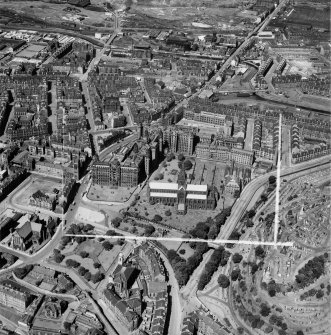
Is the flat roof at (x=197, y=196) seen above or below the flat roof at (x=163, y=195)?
above

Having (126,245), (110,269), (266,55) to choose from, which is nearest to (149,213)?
(126,245)

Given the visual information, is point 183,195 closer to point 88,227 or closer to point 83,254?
point 88,227

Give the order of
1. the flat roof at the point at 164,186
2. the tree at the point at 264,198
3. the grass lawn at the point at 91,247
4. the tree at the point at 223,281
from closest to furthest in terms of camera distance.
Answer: the tree at the point at 223,281 < the grass lawn at the point at 91,247 < the flat roof at the point at 164,186 < the tree at the point at 264,198

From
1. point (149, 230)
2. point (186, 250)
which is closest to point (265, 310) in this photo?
point (186, 250)

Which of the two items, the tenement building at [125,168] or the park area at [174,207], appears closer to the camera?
the park area at [174,207]

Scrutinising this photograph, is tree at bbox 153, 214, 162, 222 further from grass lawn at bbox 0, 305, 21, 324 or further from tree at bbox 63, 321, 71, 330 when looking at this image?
grass lawn at bbox 0, 305, 21, 324

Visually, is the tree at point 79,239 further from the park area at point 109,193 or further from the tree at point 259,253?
the tree at point 259,253

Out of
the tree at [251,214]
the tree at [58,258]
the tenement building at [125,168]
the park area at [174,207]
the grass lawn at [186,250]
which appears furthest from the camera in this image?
the tenement building at [125,168]

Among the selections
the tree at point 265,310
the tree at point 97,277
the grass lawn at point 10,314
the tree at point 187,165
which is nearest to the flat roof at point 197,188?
the tree at point 187,165

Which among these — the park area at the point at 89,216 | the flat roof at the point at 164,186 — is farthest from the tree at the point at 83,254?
the flat roof at the point at 164,186

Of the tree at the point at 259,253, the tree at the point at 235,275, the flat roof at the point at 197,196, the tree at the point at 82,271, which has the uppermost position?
the flat roof at the point at 197,196
